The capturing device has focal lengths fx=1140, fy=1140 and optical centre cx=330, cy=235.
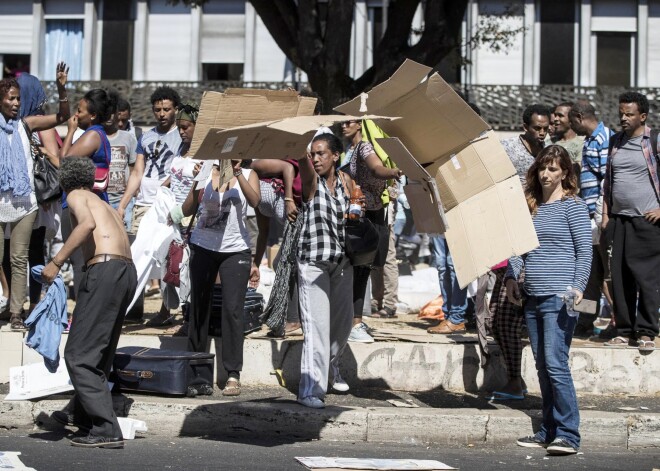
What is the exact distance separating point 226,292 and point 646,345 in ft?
11.4

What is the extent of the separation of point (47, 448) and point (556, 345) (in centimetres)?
347

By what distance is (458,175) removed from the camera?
24.9 ft

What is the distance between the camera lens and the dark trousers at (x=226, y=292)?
876 centimetres

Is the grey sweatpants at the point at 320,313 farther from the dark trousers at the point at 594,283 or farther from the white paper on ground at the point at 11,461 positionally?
the dark trousers at the point at 594,283

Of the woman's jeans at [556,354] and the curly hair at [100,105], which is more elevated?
the curly hair at [100,105]

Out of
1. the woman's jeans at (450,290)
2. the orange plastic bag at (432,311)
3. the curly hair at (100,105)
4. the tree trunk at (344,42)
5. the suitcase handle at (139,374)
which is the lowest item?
the suitcase handle at (139,374)

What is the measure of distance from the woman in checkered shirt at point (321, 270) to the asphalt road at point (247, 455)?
1.79 feet

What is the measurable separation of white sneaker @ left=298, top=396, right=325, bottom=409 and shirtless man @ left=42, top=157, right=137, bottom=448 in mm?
1473

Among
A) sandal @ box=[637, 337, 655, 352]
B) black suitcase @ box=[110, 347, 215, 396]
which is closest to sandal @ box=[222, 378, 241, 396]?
black suitcase @ box=[110, 347, 215, 396]

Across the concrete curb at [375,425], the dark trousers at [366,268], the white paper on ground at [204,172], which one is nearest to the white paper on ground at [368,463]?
the concrete curb at [375,425]

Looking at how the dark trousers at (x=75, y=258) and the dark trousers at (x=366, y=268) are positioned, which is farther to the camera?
the dark trousers at (x=75, y=258)

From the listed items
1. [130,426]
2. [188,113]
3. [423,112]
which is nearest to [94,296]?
[130,426]

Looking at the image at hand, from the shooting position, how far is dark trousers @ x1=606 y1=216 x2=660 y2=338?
31.2 feet

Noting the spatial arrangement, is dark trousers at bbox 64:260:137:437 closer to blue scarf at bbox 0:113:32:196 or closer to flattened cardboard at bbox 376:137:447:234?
flattened cardboard at bbox 376:137:447:234
